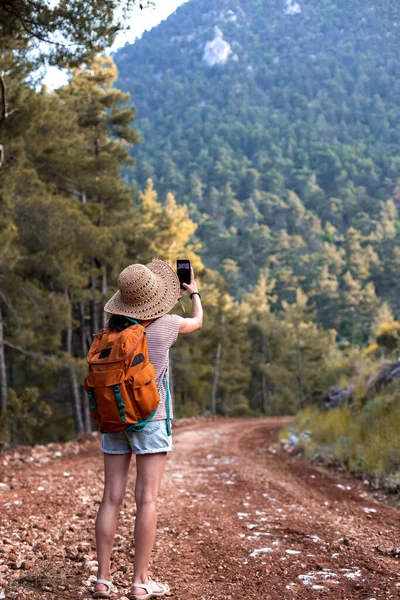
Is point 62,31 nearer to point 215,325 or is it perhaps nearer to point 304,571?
point 304,571

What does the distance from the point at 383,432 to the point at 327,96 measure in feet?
420

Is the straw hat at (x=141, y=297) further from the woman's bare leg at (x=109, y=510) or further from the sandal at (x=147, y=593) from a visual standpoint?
the sandal at (x=147, y=593)

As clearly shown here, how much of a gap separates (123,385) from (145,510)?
2.46 feet

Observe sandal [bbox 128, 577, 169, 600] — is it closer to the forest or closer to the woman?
the woman

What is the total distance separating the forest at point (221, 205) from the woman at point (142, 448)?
545cm

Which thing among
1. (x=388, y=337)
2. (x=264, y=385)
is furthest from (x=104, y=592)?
(x=264, y=385)

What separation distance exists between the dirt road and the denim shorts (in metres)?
0.88

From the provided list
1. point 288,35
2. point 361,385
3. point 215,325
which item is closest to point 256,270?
point 215,325

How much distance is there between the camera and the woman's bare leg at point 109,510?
3410 mm

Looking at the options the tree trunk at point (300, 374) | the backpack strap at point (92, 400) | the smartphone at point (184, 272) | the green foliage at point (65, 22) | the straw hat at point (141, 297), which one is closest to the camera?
the backpack strap at point (92, 400)

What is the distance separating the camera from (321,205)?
4409 inches

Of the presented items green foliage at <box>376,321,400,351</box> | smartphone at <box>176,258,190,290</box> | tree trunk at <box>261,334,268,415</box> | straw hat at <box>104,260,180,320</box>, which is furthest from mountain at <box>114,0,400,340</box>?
straw hat at <box>104,260,180,320</box>

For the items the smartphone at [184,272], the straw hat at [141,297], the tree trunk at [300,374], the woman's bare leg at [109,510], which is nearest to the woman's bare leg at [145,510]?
the woman's bare leg at [109,510]

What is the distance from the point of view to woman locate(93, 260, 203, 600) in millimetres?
3365
